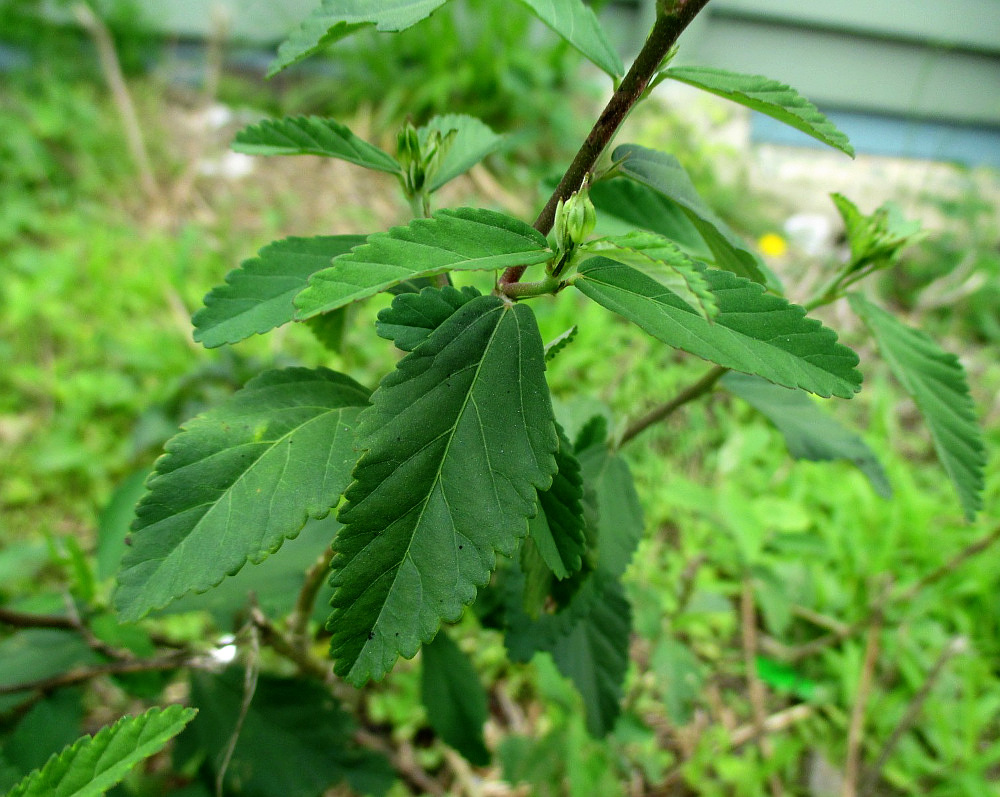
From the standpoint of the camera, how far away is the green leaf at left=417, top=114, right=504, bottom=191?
83cm

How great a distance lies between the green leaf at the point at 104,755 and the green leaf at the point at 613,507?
1.66 feet

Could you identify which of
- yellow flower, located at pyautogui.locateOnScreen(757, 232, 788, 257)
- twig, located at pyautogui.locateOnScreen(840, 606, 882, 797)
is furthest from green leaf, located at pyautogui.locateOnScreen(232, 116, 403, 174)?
yellow flower, located at pyautogui.locateOnScreen(757, 232, 788, 257)

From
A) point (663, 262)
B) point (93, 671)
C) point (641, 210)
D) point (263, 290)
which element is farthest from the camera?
point (93, 671)

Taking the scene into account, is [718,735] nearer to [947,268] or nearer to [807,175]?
[947,268]

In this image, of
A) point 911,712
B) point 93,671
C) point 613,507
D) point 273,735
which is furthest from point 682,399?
point 911,712

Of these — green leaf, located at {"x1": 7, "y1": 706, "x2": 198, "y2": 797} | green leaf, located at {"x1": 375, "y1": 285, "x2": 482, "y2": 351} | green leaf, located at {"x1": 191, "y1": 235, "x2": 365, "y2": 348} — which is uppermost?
green leaf, located at {"x1": 191, "y1": 235, "x2": 365, "y2": 348}

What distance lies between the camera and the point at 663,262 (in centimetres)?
51

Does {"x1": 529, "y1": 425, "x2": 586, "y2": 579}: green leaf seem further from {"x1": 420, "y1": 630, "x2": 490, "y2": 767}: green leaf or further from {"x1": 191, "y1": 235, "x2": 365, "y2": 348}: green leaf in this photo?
{"x1": 420, "y1": 630, "x2": 490, "y2": 767}: green leaf

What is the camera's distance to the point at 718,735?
66.8 inches

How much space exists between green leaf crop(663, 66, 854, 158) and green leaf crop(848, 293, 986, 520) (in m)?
0.26

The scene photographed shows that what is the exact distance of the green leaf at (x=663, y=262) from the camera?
490 millimetres

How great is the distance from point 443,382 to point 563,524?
0.19 m

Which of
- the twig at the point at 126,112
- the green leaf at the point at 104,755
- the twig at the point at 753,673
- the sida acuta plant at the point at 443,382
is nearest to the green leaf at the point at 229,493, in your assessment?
the sida acuta plant at the point at 443,382

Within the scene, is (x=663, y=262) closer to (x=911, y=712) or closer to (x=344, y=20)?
(x=344, y=20)
